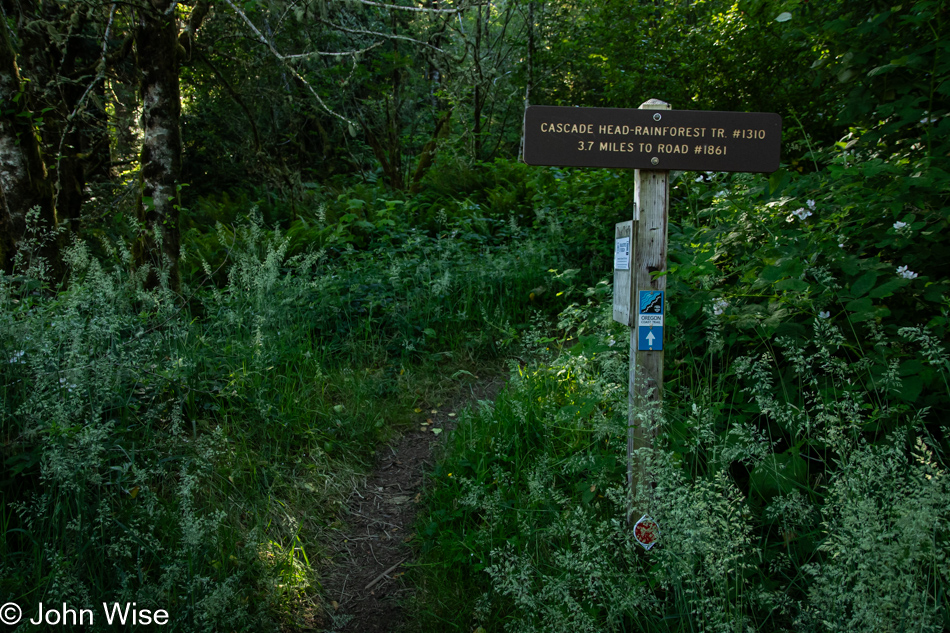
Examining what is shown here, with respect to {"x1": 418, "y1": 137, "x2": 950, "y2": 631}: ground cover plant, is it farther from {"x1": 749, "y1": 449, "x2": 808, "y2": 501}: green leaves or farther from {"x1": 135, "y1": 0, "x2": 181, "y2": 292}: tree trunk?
{"x1": 135, "y1": 0, "x2": 181, "y2": 292}: tree trunk

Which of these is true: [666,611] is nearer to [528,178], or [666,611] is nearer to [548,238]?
[548,238]

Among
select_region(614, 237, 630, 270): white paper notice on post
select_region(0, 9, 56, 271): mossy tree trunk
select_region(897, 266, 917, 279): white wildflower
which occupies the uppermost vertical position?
select_region(0, 9, 56, 271): mossy tree trunk

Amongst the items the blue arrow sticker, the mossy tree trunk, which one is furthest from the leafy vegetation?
the blue arrow sticker

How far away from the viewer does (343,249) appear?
7.02 metres

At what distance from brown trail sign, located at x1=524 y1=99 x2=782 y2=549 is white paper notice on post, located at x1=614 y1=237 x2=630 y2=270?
4 centimetres

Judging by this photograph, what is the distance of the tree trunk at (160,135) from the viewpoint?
15.3 ft

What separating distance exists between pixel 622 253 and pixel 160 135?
4.15 meters

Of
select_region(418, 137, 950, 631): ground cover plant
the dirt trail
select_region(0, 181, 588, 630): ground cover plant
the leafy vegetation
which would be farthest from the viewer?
the dirt trail

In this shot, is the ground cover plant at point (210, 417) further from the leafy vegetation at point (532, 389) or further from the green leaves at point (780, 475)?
the green leaves at point (780, 475)

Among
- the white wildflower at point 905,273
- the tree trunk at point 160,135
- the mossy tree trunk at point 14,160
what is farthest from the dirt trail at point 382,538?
the mossy tree trunk at point 14,160

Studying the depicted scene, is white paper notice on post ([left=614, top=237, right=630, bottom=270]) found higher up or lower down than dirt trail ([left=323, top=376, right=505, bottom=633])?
higher up

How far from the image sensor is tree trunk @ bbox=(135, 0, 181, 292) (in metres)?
4.66

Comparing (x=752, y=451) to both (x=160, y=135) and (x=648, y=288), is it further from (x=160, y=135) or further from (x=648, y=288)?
(x=160, y=135)

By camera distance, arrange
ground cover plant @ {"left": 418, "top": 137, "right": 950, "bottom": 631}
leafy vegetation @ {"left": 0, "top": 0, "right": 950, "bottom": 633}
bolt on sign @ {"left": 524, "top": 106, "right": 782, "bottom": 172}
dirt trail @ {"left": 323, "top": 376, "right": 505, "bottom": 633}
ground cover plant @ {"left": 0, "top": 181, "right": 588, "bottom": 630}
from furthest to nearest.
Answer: dirt trail @ {"left": 323, "top": 376, "right": 505, "bottom": 633}, bolt on sign @ {"left": 524, "top": 106, "right": 782, "bottom": 172}, ground cover plant @ {"left": 0, "top": 181, "right": 588, "bottom": 630}, leafy vegetation @ {"left": 0, "top": 0, "right": 950, "bottom": 633}, ground cover plant @ {"left": 418, "top": 137, "right": 950, "bottom": 631}
